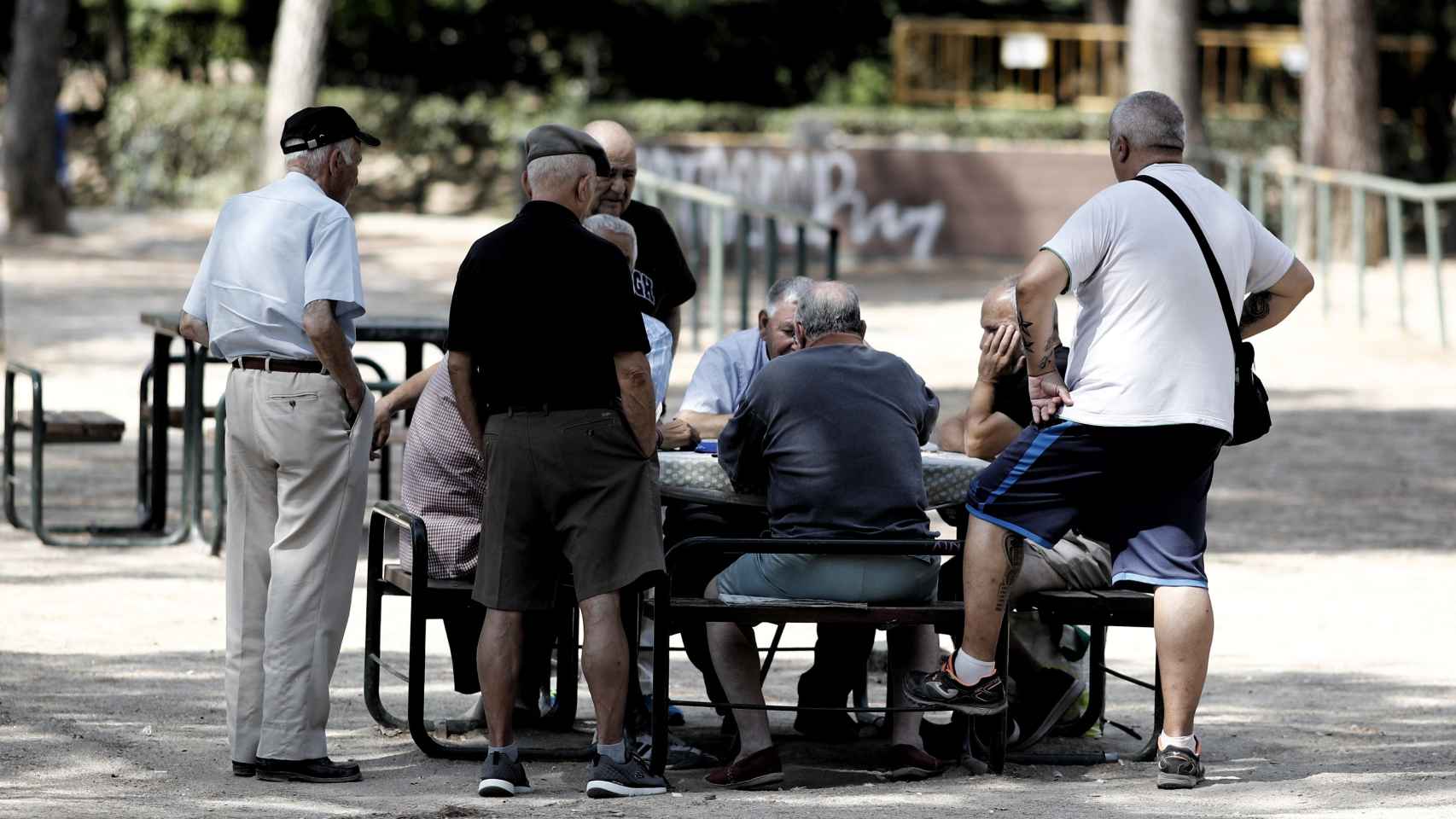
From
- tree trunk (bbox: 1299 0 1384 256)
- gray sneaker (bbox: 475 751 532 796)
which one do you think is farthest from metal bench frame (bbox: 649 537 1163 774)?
tree trunk (bbox: 1299 0 1384 256)

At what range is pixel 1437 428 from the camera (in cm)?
1220

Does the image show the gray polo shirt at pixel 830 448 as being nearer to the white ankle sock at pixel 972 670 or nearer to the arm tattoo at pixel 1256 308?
the white ankle sock at pixel 972 670

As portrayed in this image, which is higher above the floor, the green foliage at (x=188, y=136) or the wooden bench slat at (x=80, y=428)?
the green foliage at (x=188, y=136)

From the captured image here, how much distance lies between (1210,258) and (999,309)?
706 mm

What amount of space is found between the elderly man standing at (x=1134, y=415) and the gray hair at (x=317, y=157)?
1681 millimetres

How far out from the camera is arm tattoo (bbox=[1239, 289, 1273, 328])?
17.3 feet

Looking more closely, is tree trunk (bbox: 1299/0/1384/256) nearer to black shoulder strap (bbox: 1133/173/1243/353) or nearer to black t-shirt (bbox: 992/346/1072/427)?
black t-shirt (bbox: 992/346/1072/427)

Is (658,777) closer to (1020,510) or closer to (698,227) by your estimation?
(1020,510)

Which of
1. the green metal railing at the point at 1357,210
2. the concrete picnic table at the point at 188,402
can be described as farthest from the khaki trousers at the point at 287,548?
the green metal railing at the point at 1357,210

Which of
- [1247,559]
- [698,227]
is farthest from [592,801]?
[698,227]

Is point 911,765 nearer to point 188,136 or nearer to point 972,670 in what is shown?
point 972,670

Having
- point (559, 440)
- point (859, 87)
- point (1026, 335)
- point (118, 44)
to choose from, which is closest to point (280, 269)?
point (559, 440)

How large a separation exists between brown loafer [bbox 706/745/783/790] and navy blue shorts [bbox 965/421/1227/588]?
798 millimetres

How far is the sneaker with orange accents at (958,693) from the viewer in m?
5.02
